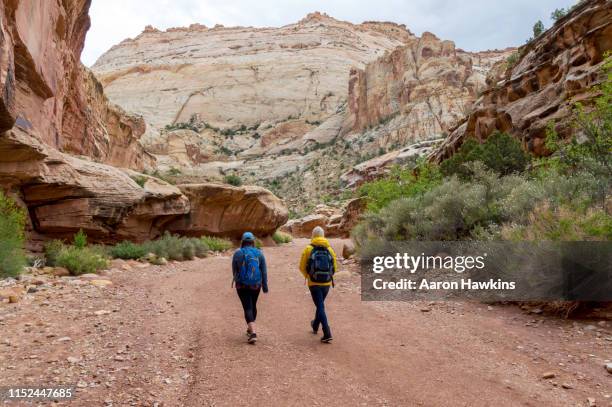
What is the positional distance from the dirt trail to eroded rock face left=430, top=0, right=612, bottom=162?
29.0 ft

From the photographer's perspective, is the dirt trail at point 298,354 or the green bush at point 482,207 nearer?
the dirt trail at point 298,354

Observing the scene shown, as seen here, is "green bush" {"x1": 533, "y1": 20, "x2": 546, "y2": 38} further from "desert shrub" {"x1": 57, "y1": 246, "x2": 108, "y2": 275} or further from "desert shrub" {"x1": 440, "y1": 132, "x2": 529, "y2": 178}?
"desert shrub" {"x1": 57, "y1": 246, "x2": 108, "y2": 275}

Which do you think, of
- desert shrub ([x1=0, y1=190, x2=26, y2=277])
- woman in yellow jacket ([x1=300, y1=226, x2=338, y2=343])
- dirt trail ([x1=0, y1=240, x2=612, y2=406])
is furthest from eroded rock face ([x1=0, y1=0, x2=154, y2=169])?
woman in yellow jacket ([x1=300, y1=226, x2=338, y2=343])

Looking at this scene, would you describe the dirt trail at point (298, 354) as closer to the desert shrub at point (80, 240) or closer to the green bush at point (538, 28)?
the desert shrub at point (80, 240)

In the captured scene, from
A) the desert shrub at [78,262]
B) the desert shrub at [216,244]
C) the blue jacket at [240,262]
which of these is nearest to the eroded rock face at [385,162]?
the desert shrub at [216,244]

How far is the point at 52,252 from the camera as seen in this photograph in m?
10.4

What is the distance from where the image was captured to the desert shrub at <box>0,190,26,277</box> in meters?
7.88

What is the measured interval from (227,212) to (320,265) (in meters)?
15.2

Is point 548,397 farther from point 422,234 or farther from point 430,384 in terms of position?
point 422,234

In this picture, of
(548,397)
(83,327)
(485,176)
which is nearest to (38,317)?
(83,327)

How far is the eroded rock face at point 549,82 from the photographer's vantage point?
13.8 meters

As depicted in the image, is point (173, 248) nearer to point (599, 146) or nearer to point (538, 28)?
point (599, 146)

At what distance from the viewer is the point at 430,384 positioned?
13.2 feet

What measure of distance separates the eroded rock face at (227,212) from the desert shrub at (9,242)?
8096 millimetres
